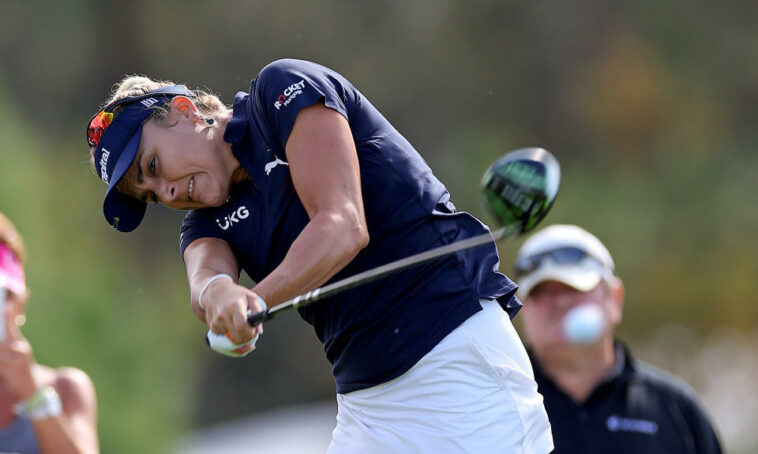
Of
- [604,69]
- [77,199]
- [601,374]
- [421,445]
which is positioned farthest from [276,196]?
[604,69]

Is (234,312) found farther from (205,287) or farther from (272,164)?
(272,164)

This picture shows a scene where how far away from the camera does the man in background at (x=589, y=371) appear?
5.61 m

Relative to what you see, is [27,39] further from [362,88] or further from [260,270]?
[260,270]

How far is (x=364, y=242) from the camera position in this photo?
11.2 ft

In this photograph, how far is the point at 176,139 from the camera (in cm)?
379

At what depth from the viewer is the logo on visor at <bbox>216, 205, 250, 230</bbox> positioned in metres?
3.86

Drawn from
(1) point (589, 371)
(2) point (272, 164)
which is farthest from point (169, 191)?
(1) point (589, 371)

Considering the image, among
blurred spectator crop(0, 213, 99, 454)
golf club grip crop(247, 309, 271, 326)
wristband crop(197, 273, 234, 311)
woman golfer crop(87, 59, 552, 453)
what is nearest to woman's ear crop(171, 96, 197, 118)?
woman golfer crop(87, 59, 552, 453)

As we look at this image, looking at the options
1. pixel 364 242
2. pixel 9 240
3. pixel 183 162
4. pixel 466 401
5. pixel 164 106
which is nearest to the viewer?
pixel 364 242

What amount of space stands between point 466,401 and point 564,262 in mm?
2444

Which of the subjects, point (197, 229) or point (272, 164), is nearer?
point (272, 164)

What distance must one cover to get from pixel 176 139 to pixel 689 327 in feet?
49.1

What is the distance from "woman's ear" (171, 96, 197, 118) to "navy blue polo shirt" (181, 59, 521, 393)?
160 millimetres

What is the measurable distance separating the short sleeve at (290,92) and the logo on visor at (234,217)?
12.0 inches
